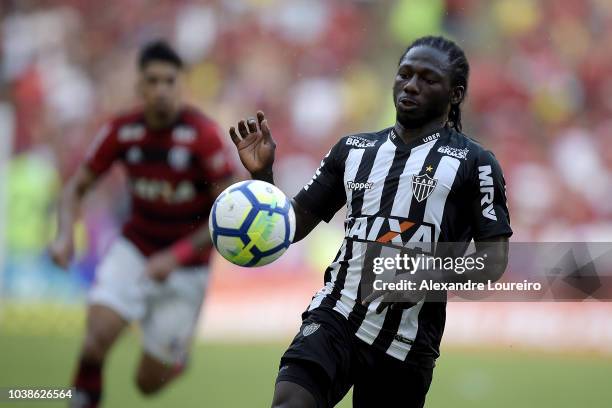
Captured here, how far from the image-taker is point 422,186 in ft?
13.3

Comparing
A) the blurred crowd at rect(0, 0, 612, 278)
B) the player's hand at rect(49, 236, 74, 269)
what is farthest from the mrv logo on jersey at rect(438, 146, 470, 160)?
the blurred crowd at rect(0, 0, 612, 278)

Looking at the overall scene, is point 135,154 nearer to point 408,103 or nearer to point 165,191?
point 165,191

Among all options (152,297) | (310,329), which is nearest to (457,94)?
(310,329)

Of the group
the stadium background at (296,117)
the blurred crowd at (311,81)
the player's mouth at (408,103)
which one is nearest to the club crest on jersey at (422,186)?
the player's mouth at (408,103)

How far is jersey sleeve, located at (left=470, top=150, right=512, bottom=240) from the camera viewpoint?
3949 mm

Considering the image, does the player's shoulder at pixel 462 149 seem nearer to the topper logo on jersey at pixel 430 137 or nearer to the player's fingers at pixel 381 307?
the topper logo on jersey at pixel 430 137

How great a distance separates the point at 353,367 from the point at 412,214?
2.23 ft

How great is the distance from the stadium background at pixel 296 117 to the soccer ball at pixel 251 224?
6304 millimetres

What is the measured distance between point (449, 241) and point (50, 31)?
34.1 ft

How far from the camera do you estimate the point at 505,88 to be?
12.8 m

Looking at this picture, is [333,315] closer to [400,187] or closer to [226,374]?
[400,187]

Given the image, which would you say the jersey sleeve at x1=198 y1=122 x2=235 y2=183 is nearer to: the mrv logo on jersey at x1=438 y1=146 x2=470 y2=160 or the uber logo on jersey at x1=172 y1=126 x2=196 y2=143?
the uber logo on jersey at x1=172 y1=126 x2=196 y2=143

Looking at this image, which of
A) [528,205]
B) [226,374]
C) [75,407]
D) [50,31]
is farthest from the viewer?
[50,31]

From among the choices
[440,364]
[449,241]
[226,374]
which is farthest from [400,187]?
[440,364]
